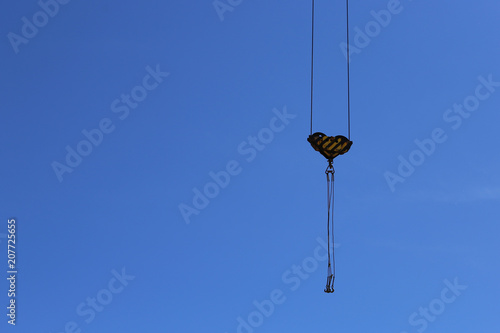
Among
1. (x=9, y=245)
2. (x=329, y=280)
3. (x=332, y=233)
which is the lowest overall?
(x=329, y=280)

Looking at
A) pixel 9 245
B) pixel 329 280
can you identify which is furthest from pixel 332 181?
pixel 9 245

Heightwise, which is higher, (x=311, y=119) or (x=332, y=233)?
(x=311, y=119)

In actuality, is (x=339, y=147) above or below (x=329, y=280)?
above

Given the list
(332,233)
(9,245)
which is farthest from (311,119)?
(9,245)

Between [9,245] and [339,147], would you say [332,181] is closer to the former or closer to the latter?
[339,147]

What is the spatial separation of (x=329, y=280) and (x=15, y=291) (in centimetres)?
1510

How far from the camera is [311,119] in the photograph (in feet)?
133

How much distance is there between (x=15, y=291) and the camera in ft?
139

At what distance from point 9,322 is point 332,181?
16.3 m

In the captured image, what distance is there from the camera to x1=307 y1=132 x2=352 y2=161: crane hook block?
37.9 m

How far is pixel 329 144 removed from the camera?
125ft

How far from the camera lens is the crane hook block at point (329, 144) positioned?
37938 mm

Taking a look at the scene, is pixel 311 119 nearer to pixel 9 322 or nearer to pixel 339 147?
pixel 339 147

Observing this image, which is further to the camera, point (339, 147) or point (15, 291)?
point (15, 291)
